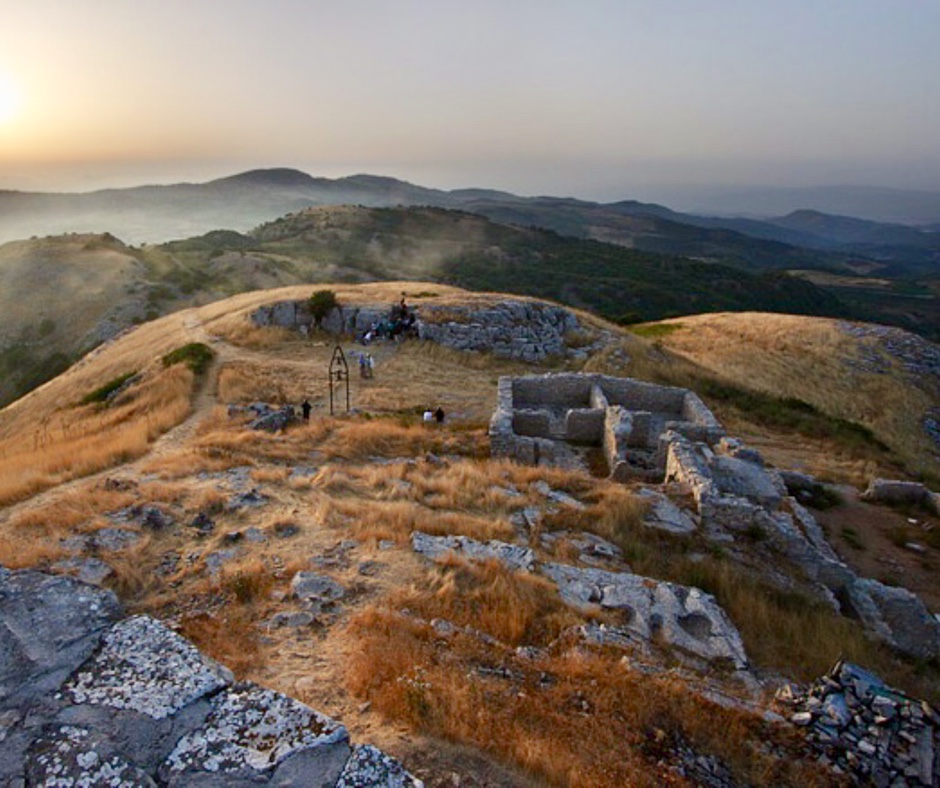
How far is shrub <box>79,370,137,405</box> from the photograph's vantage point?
73.6 ft

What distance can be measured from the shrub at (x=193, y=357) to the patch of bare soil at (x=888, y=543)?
2083 centimetres

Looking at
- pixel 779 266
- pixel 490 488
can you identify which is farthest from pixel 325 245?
pixel 779 266

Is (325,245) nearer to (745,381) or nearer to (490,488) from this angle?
(745,381)

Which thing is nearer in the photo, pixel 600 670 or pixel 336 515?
pixel 600 670

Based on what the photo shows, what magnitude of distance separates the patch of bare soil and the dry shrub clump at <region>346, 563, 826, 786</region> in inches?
309

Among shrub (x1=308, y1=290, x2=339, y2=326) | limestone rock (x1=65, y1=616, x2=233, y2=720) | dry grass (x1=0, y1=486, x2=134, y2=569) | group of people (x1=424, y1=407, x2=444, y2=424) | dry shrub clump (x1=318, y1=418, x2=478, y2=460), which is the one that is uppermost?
limestone rock (x1=65, y1=616, x2=233, y2=720)

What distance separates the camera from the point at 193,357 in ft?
74.8

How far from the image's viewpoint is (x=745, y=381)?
30.0 m

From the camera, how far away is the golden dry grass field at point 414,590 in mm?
5016

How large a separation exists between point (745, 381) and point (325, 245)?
82.4 metres

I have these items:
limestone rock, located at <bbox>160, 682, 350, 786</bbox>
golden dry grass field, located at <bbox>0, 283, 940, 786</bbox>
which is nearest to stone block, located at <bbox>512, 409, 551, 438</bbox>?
golden dry grass field, located at <bbox>0, 283, 940, 786</bbox>

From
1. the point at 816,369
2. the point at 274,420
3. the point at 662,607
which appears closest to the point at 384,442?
the point at 274,420

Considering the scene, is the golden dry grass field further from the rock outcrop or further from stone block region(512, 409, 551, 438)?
stone block region(512, 409, 551, 438)

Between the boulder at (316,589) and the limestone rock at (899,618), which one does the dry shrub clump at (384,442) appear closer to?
the boulder at (316,589)
